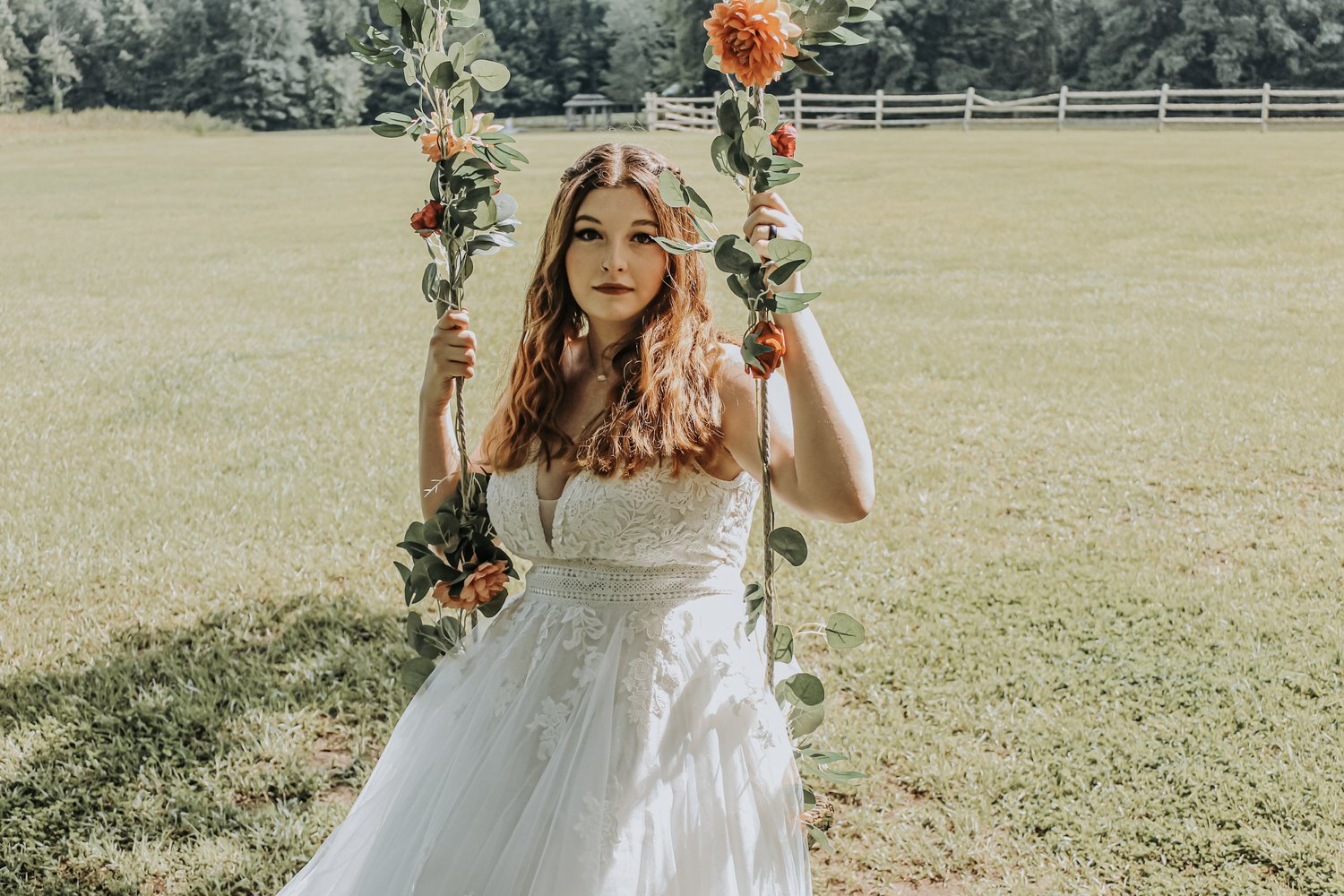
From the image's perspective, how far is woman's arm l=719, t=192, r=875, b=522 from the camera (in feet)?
6.28

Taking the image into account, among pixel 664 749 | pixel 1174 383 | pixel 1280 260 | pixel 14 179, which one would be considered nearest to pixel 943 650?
pixel 664 749

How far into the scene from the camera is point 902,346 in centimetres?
914

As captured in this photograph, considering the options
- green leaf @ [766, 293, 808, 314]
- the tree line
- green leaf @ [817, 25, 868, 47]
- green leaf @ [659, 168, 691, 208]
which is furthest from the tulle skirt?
the tree line

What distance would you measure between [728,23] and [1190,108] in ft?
107

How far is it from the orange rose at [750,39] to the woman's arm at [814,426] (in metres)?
0.19

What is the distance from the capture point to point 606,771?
82.7 inches

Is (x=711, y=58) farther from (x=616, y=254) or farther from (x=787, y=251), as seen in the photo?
(x=616, y=254)

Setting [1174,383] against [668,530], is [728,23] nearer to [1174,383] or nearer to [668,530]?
[668,530]

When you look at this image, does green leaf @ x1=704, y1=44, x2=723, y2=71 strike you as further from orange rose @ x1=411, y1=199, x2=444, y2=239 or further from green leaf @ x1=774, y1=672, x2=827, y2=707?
green leaf @ x1=774, y1=672, x2=827, y2=707

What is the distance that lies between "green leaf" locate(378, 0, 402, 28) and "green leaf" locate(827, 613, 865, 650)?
1.31 meters

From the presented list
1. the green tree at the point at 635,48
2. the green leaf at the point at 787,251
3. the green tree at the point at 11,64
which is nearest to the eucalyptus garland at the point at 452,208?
the green leaf at the point at 787,251

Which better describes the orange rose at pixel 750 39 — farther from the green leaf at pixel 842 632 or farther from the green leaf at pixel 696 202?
the green leaf at pixel 842 632

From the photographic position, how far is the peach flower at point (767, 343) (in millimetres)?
1842

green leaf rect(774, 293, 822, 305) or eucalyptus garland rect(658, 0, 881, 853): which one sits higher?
eucalyptus garland rect(658, 0, 881, 853)
